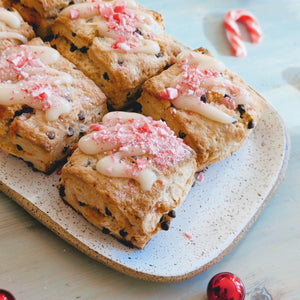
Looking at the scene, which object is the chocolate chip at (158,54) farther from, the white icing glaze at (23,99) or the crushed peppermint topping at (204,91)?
the white icing glaze at (23,99)

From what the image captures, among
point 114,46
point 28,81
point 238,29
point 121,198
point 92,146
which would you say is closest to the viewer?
point 121,198

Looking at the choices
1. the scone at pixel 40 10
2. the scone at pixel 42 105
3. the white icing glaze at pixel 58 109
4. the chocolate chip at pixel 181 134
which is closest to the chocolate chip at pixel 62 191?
the scone at pixel 42 105

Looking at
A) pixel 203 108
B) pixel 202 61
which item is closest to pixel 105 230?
pixel 203 108

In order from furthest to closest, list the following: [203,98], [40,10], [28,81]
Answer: [40,10], [203,98], [28,81]

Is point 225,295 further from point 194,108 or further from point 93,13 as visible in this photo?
point 93,13

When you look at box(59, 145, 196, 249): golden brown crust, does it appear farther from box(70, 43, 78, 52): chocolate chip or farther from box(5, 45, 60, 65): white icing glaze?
box(70, 43, 78, 52): chocolate chip

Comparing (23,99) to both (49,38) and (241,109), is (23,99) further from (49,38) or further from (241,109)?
(241,109)
